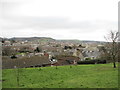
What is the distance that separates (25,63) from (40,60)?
19.6ft

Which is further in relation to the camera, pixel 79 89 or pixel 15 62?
pixel 15 62

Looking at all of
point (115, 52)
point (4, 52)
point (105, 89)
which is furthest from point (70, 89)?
point (4, 52)

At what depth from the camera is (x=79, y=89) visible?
15.6 m

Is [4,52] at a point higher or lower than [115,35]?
lower

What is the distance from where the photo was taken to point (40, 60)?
163ft

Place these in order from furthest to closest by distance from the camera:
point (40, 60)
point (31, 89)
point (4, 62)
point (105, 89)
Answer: point (40, 60) → point (4, 62) → point (31, 89) → point (105, 89)

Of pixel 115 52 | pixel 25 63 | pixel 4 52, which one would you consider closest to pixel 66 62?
pixel 25 63

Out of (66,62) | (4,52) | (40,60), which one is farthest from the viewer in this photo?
(4,52)

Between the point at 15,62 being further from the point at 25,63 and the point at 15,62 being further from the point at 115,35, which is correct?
the point at 115,35

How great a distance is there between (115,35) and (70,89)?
20226mm

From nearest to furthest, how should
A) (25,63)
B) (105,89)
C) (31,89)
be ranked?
(105,89), (31,89), (25,63)

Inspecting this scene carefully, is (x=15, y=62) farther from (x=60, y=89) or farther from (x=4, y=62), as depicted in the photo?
(x=60, y=89)

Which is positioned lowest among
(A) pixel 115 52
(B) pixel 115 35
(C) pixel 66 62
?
(C) pixel 66 62

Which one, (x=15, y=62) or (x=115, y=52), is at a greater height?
(x=115, y=52)
